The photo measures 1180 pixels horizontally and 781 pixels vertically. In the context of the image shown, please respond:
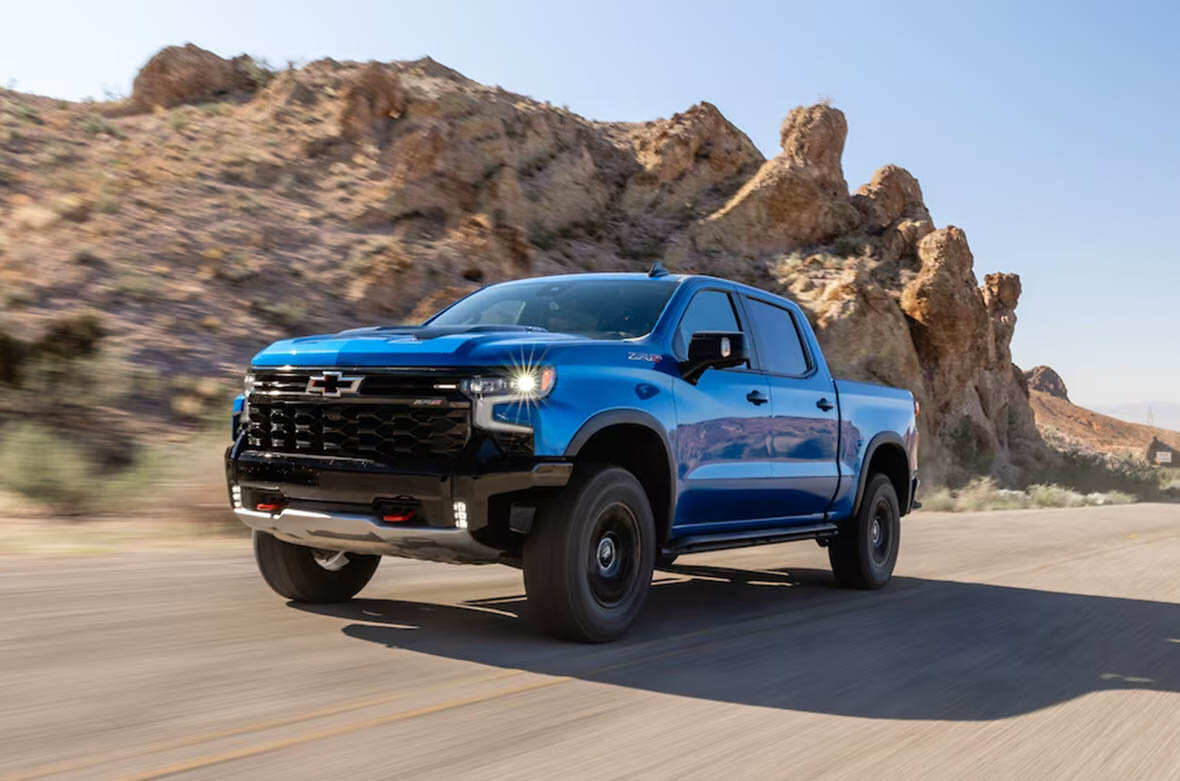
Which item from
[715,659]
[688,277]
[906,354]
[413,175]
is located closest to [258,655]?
[715,659]

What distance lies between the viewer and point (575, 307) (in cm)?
692

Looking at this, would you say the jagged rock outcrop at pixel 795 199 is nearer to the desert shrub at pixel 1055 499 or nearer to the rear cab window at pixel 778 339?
the desert shrub at pixel 1055 499

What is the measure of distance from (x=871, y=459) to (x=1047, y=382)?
100829 mm

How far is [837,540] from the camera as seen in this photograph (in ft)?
29.0

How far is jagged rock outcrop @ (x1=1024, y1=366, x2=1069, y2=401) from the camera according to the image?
102375mm

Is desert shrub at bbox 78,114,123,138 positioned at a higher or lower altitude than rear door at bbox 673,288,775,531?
higher

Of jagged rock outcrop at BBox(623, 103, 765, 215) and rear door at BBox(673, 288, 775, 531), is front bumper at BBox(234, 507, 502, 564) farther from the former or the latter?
jagged rock outcrop at BBox(623, 103, 765, 215)

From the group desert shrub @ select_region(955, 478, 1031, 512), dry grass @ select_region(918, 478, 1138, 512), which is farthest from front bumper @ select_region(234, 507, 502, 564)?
desert shrub @ select_region(955, 478, 1031, 512)

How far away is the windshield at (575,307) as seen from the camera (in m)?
6.68

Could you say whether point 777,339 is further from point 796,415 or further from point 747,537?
point 747,537

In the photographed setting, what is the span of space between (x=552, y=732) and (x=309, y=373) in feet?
7.74

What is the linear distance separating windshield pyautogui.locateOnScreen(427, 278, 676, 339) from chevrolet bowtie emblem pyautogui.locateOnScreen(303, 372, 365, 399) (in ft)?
4.78

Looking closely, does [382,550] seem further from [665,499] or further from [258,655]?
[665,499]

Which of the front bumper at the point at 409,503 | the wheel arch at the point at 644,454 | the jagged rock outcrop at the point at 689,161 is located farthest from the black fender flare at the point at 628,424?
the jagged rock outcrop at the point at 689,161
